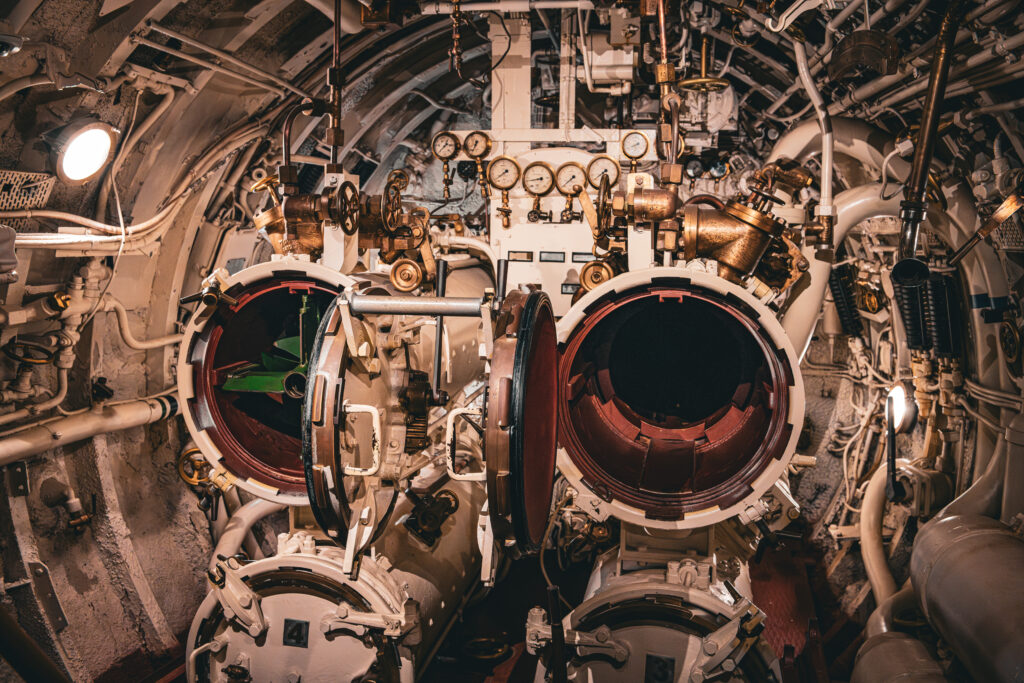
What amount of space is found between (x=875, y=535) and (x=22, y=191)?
4312mm

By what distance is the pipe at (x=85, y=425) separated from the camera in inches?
121

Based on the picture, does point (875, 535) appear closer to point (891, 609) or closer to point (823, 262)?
point (891, 609)

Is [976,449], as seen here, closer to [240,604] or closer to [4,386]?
[240,604]

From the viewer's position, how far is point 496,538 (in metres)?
2.31

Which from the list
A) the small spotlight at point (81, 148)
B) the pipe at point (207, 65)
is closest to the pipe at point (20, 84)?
the small spotlight at point (81, 148)

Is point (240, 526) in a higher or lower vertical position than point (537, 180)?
lower

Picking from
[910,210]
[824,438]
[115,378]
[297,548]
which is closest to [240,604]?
[297,548]

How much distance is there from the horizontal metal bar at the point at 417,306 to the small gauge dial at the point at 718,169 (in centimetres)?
359

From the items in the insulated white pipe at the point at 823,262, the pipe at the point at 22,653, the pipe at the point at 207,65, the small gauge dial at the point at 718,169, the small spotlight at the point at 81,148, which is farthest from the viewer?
the small gauge dial at the point at 718,169

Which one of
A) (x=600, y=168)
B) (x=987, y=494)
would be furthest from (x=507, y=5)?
(x=987, y=494)

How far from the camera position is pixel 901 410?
3359 mm

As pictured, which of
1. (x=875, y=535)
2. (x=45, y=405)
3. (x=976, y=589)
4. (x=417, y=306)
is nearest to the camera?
(x=976, y=589)

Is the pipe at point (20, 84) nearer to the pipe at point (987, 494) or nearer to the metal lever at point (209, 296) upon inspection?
the metal lever at point (209, 296)

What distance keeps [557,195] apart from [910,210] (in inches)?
67.2
